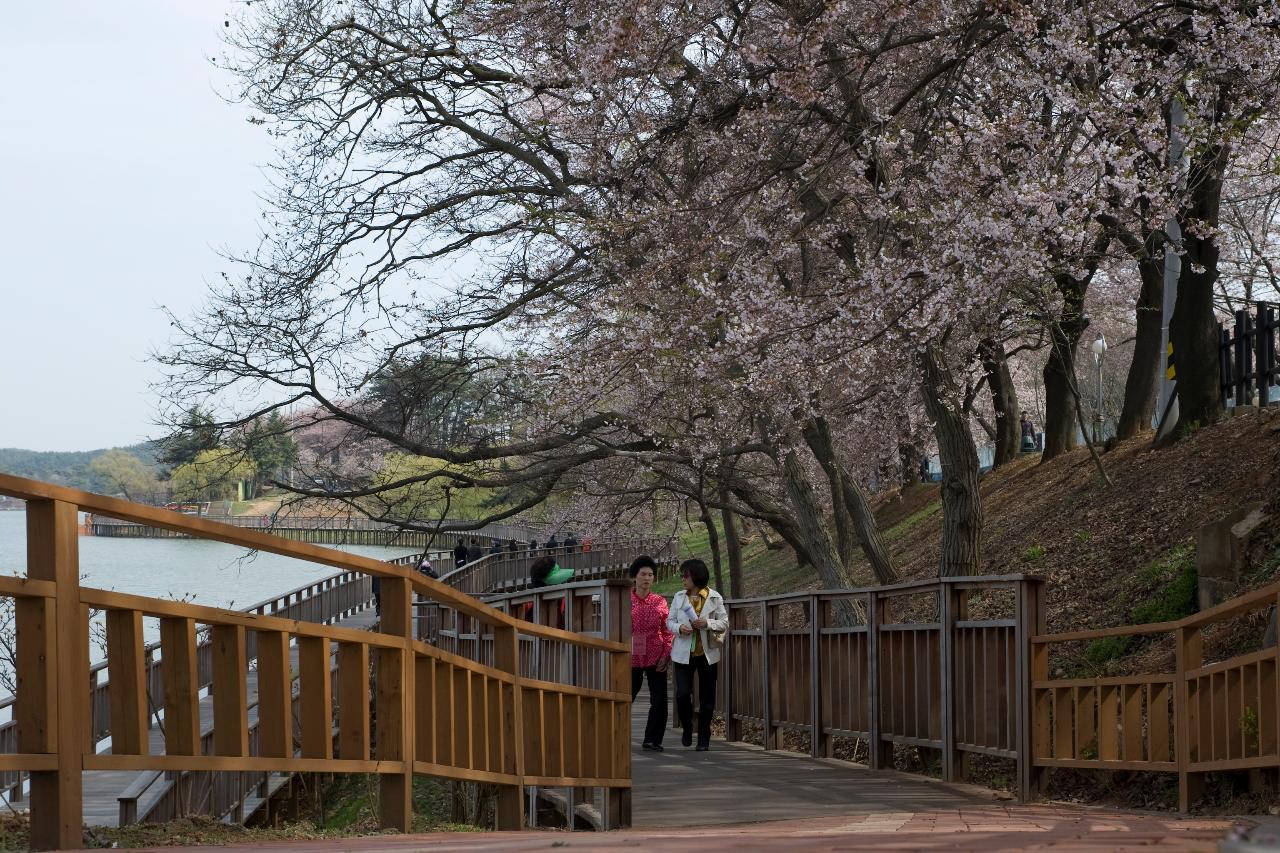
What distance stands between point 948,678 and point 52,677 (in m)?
6.56

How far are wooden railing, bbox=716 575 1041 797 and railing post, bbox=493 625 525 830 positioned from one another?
10.1 feet

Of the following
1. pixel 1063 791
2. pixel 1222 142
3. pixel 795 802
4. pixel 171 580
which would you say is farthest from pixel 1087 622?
pixel 171 580

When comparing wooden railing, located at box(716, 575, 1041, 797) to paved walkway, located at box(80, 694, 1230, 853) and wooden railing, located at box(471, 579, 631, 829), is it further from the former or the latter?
wooden railing, located at box(471, 579, 631, 829)

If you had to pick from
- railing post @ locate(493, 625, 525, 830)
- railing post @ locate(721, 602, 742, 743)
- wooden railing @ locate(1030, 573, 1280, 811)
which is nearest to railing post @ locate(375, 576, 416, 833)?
railing post @ locate(493, 625, 525, 830)

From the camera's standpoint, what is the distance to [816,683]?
11.4m

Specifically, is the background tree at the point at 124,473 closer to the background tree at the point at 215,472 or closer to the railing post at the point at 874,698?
the background tree at the point at 215,472

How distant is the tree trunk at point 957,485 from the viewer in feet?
47.5

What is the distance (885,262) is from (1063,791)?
4.81 m

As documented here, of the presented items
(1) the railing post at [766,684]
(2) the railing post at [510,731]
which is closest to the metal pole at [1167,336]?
(1) the railing post at [766,684]

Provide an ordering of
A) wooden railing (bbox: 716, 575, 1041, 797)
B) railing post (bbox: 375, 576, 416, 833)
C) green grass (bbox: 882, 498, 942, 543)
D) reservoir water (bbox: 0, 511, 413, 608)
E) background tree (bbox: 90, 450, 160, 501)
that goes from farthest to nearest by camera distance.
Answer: background tree (bbox: 90, 450, 160, 501) → reservoir water (bbox: 0, 511, 413, 608) → green grass (bbox: 882, 498, 942, 543) → wooden railing (bbox: 716, 575, 1041, 797) → railing post (bbox: 375, 576, 416, 833)

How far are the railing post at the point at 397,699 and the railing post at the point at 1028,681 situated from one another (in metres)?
4.20

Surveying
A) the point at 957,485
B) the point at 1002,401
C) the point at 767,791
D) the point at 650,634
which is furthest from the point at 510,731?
the point at 1002,401

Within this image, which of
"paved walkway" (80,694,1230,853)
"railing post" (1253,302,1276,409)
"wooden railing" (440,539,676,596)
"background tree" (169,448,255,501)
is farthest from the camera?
"wooden railing" (440,539,676,596)

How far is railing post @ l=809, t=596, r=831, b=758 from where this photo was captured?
37.3 feet
